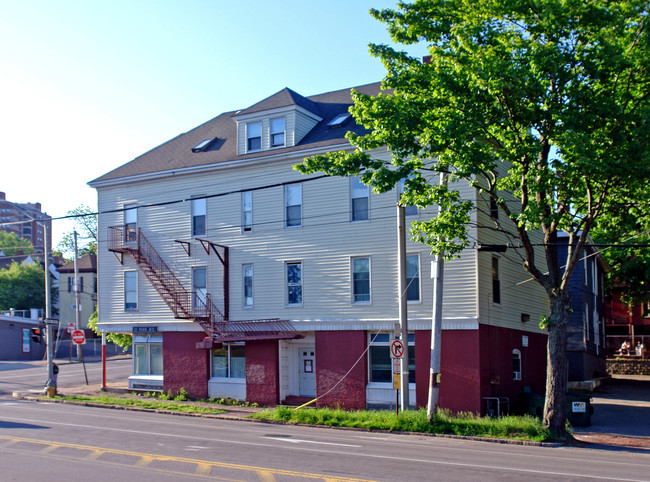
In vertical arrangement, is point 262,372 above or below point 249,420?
above

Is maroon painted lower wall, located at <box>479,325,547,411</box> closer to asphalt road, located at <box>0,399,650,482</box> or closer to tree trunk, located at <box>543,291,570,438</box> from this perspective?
tree trunk, located at <box>543,291,570,438</box>

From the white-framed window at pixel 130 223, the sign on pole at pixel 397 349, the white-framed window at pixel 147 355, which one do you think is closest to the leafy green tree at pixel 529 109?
the sign on pole at pixel 397 349

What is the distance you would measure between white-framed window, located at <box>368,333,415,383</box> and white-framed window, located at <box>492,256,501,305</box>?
3.40 m

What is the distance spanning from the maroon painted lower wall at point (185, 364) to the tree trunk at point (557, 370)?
14.5 meters

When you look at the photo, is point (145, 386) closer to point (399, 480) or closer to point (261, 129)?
point (261, 129)

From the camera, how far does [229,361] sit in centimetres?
2769

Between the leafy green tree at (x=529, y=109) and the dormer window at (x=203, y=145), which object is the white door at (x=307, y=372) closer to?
the leafy green tree at (x=529, y=109)

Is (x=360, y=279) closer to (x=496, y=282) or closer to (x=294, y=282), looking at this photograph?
(x=294, y=282)

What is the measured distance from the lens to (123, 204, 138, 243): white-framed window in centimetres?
3014

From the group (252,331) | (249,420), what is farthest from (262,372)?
(249,420)

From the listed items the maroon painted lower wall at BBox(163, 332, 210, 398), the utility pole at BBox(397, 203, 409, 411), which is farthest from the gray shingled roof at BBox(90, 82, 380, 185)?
the maroon painted lower wall at BBox(163, 332, 210, 398)

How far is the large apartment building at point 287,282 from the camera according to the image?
23641 mm

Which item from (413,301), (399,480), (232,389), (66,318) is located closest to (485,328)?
(413,301)

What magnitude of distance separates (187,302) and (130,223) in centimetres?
500
